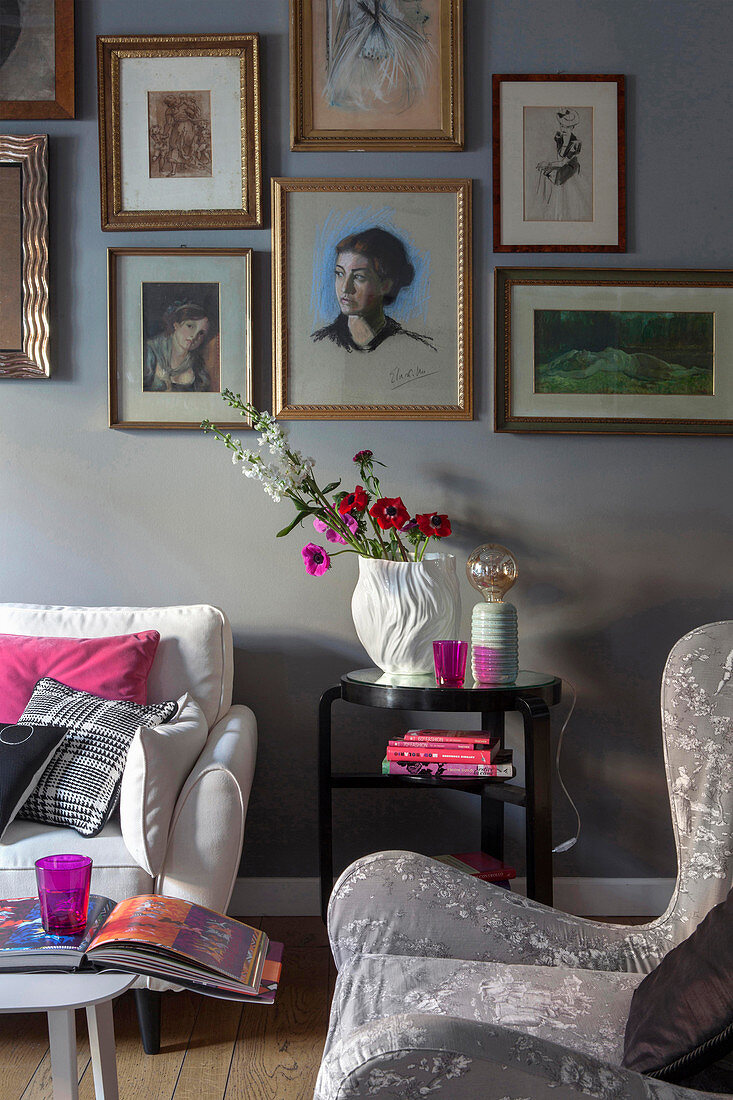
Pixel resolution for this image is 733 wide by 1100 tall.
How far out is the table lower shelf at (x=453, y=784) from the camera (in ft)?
6.96

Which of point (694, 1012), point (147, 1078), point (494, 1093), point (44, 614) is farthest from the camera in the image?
point (44, 614)

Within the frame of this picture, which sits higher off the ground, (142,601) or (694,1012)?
(142,601)

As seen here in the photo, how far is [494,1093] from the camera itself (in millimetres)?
842

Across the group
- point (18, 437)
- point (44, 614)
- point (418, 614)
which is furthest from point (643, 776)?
point (18, 437)

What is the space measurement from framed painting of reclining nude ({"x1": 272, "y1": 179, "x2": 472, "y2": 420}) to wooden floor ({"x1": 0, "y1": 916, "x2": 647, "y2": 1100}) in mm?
1510

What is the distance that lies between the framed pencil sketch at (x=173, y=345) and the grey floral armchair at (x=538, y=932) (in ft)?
5.00

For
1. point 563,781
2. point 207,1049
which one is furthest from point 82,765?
point 563,781

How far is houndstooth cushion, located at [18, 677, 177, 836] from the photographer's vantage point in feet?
6.15

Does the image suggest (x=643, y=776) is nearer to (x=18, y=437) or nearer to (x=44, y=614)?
(x=44, y=614)

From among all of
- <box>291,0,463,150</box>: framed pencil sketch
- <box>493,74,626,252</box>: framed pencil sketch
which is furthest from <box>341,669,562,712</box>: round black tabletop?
<box>291,0,463,150</box>: framed pencil sketch

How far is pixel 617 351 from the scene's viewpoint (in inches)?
101

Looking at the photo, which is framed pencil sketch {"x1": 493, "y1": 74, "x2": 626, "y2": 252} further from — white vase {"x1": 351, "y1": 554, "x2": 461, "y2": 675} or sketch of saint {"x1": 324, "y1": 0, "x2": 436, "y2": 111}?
white vase {"x1": 351, "y1": 554, "x2": 461, "y2": 675}

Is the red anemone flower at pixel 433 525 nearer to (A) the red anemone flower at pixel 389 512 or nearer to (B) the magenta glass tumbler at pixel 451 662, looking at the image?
(A) the red anemone flower at pixel 389 512

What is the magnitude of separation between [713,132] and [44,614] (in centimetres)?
230
